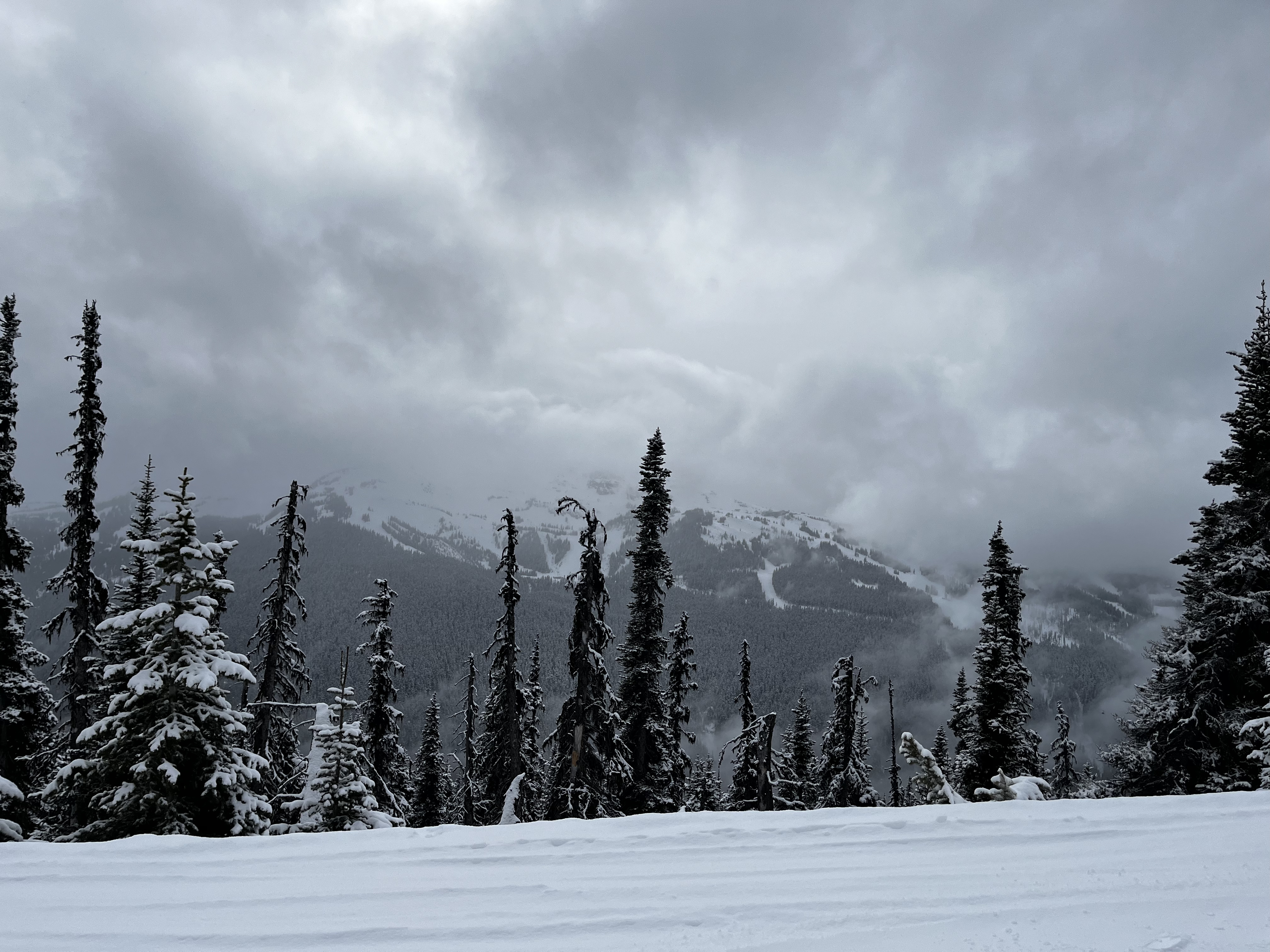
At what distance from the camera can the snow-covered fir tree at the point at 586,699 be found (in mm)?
16547

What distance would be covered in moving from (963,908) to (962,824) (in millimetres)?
2650

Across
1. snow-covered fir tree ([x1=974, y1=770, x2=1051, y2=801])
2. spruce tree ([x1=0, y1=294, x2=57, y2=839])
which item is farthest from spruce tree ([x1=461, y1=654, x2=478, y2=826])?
snow-covered fir tree ([x1=974, y1=770, x2=1051, y2=801])

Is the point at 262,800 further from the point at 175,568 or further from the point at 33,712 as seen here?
the point at 33,712

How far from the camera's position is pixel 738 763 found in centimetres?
3247

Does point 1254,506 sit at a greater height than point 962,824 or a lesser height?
greater

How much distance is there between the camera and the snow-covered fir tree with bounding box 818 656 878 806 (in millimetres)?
29625

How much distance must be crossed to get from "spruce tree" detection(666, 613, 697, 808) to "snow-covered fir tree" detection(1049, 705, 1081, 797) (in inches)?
1208

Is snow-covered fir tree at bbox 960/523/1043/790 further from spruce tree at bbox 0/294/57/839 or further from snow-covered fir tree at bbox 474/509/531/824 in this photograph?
spruce tree at bbox 0/294/57/839

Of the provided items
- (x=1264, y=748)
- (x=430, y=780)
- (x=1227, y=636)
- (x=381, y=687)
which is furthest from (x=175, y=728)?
(x=430, y=780)

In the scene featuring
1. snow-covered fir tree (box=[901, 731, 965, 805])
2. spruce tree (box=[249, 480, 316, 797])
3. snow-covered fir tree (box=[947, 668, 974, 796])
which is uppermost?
spruce tree (box=[249, 480, 316, 797])

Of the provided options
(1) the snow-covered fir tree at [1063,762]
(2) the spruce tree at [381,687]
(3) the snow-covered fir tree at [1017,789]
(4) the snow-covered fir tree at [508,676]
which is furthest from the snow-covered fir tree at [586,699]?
(1) the snow-covered fir tree at [1063,762]

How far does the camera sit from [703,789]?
44.4 meters

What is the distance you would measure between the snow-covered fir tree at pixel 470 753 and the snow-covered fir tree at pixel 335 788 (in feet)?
59.9

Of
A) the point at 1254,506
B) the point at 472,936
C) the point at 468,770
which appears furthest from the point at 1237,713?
the point at 468,770
